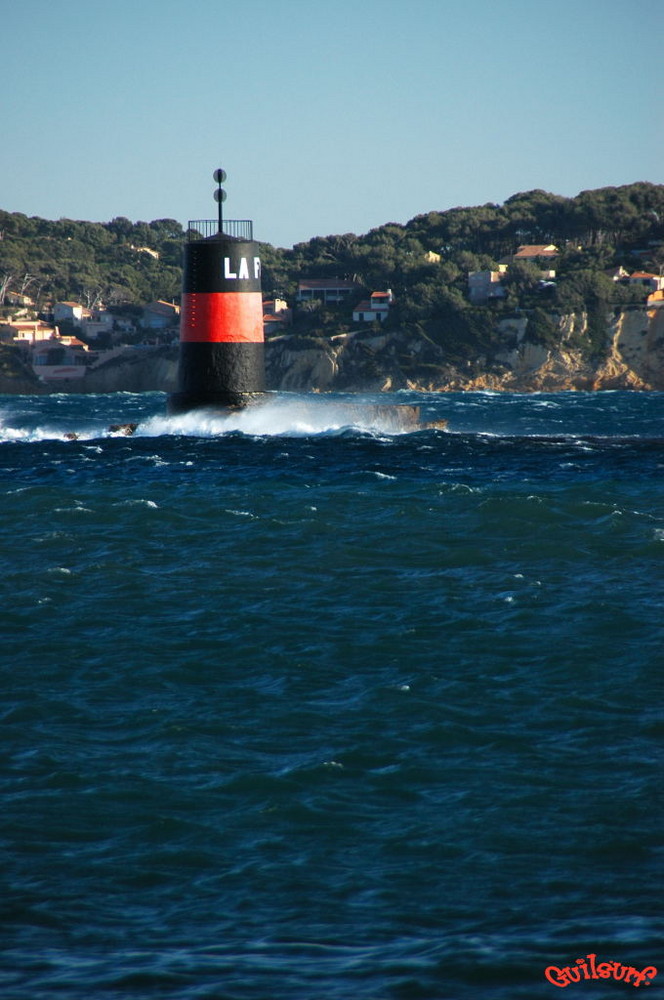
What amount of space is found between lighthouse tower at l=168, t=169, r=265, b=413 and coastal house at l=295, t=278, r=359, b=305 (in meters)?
104

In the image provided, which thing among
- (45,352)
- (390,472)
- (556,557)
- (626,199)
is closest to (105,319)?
(45,352)

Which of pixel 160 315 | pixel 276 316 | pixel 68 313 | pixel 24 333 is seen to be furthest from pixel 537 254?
pixel 24 333

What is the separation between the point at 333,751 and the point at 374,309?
121042mm

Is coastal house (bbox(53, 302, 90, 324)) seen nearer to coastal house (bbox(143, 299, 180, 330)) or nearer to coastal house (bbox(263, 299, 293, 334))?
coastal house (bbox(143, 299, 180, 330))

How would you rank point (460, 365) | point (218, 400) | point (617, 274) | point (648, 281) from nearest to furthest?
point (218, 400) < point (460, 365) < point (648, 281) < point (617, 274)

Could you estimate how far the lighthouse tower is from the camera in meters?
34.2

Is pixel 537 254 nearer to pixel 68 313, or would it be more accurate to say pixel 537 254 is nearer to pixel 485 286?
pixel 485 286

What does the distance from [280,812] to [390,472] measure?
18245 mm

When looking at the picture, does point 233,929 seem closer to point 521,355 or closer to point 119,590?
point 119,590

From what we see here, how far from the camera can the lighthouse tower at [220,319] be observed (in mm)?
34219

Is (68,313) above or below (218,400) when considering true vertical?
above

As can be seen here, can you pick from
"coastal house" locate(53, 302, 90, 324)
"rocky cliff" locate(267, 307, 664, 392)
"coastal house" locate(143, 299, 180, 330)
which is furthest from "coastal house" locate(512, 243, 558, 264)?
"coastal house" locate(53, 302, 90, 324)

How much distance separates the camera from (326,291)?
457 feet

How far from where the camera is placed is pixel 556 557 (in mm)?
17953
